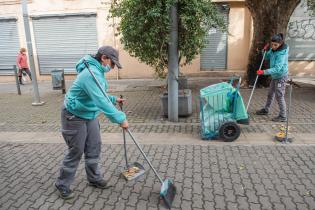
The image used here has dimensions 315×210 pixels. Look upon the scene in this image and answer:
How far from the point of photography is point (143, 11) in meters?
5.82

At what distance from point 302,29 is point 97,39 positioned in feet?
28.7

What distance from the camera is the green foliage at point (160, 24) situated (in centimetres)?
566

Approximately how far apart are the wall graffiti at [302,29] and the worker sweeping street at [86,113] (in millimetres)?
10959

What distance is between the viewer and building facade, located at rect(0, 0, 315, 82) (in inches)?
476

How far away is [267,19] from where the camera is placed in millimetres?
8906

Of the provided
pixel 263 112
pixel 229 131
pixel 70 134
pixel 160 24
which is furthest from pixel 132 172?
pixel 263 112

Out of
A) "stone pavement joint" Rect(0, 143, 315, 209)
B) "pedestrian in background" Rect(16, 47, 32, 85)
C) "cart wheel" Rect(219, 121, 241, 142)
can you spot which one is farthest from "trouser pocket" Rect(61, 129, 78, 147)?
"pedestrian in background" Rect(16, 47, 32, 85)

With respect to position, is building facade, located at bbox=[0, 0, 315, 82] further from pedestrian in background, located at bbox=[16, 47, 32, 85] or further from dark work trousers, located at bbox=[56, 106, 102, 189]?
dark work trousers, located at bbox=[56, 106, 102, 189]

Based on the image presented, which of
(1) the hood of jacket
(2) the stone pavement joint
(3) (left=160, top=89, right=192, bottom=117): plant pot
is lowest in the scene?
(2) the stone pavement joint

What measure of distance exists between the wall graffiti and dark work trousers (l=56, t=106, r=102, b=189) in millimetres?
11107

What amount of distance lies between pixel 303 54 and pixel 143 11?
9067mm

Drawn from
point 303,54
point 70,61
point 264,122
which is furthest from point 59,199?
point 303,54

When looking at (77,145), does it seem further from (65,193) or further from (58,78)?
(58,78)

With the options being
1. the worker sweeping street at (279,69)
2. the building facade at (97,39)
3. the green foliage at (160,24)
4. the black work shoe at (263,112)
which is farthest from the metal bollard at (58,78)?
the worker sweeping street at (279,69)
